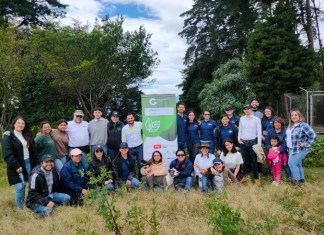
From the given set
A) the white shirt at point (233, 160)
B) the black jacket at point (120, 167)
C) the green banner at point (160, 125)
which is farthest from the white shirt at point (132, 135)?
the white shirt at point (233, 160)

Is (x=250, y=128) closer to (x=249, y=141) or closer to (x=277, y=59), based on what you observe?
(x=249, y=141)

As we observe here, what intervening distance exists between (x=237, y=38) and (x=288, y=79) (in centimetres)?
984

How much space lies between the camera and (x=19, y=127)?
6.33 m

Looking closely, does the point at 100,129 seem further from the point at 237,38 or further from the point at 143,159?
the point at 237,38

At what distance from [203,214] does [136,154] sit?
10.2ft

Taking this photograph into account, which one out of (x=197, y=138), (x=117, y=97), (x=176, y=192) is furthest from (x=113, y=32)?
(x=176, y=192)

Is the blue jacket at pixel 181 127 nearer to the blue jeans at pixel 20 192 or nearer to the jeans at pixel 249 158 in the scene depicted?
the jeans at pixel 249 158

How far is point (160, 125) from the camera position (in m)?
8.34

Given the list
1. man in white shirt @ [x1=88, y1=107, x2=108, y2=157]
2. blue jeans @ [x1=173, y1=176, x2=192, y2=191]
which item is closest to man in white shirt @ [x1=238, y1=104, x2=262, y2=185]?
blue jeans @ [x1=173, y1=176, x2=192, y2=191]

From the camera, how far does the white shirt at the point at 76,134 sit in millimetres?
7480

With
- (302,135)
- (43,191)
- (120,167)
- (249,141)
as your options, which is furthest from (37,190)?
(302,135)

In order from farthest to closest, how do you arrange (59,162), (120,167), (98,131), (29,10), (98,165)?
(29,10), (98,131), (120,167), (59,162), (98,165)

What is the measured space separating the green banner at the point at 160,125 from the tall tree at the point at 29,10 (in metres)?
20.0

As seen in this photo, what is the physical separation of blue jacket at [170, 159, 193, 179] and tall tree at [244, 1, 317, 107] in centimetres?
1196
